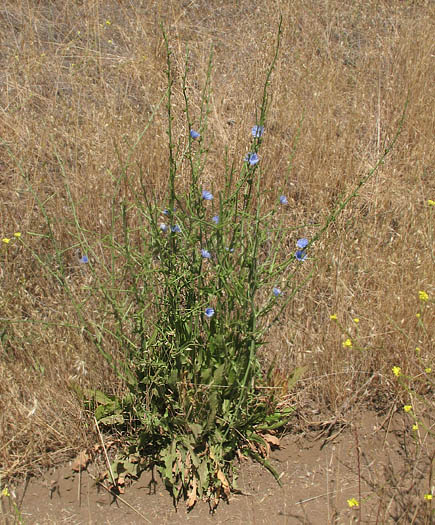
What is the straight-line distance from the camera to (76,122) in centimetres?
347

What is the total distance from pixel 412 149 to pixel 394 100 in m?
0.49

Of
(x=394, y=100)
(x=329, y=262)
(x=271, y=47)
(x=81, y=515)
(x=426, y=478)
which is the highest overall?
(x=271, y=47)

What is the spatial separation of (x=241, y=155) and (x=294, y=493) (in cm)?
197

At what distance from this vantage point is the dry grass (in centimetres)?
254

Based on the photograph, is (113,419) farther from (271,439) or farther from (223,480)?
(271,439)

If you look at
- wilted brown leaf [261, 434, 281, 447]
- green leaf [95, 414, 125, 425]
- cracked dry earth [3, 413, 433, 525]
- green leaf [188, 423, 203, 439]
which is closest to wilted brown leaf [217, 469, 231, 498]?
cracked dry earth [3, 413, 433, 525]

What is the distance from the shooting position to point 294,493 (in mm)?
2289

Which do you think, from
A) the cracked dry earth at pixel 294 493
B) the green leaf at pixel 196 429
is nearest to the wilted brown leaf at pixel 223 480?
the cracked dry earth at pixel 294 493

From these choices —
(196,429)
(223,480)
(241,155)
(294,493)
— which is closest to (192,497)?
(223,480)

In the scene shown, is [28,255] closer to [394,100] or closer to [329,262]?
[329,262]

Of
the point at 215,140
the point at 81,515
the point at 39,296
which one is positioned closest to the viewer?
the point at 81,515

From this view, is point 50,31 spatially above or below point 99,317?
above

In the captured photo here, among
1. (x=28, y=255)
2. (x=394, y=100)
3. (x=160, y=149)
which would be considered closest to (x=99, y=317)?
(x=28, y=255)

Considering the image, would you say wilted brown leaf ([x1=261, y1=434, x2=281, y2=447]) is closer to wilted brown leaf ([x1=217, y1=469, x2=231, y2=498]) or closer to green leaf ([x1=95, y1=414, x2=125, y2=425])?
wilted brown leaf ([x1=217, y1=469, x2=231, y2=498])
